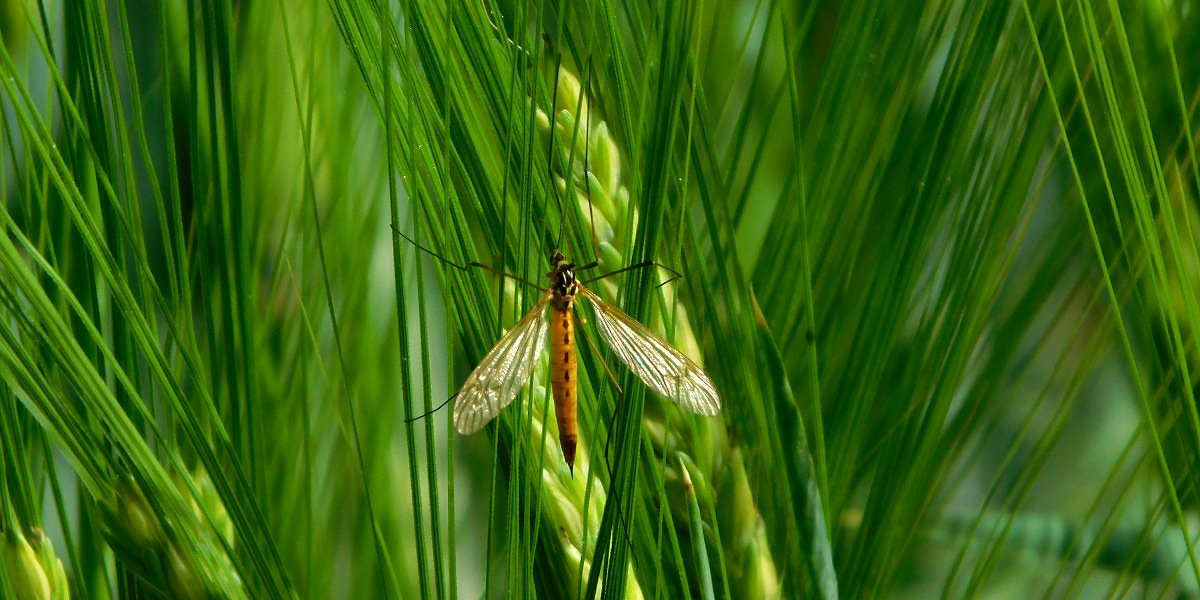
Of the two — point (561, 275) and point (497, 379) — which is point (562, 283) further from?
point (497, 379)

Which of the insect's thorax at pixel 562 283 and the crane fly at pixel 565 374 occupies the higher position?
the insect's thorax at pixel 562 283

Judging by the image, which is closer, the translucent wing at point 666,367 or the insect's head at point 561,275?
the translucent wing at point 666,367

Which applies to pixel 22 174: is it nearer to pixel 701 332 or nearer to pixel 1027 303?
Result: pixel 701 332

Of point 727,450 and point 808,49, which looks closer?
point 727,450

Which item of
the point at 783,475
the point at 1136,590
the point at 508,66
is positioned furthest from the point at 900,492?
the point at 1136,590

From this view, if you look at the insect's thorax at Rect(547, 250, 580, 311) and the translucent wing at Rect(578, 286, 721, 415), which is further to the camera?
the insect's thorax at Rect(547, 250, 580, 311)

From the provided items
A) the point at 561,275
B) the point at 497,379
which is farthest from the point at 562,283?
the point at 497,379
